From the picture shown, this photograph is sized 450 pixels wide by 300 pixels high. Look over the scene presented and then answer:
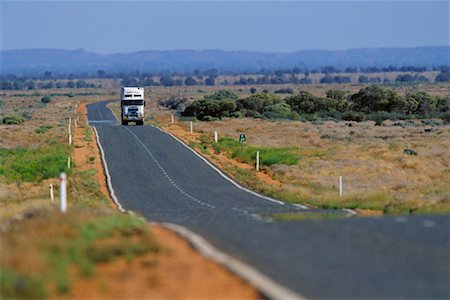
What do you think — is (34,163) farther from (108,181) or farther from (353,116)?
(353,116)

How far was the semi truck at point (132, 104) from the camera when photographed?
196 feet

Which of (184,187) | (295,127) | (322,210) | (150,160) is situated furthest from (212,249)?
(295,127)

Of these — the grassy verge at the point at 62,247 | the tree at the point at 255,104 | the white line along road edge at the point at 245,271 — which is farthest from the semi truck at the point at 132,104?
the white line along road edge at the point at 245,271

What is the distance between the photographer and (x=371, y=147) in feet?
147

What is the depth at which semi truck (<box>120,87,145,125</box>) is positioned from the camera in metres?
59.6

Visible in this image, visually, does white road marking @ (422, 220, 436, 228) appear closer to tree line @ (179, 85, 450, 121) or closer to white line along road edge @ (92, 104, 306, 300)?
white line along road edge @ (92, 104, 306, 300)

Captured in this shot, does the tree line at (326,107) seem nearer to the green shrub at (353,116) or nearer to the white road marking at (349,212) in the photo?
the green shrub at (353,116)

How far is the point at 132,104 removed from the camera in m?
60.4

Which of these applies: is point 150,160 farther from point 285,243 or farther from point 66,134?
point 285,243

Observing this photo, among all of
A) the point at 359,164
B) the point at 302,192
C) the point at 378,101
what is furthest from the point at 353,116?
the point at 302,192

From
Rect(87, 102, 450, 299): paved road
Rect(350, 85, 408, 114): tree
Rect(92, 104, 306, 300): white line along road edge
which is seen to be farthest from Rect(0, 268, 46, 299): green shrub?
Rect(350, 85, 408, 114): tree

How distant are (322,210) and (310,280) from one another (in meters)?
12.4

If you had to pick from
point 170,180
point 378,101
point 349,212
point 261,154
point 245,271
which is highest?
point 245,271

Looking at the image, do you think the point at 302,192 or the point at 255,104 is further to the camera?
the point at 255,104
